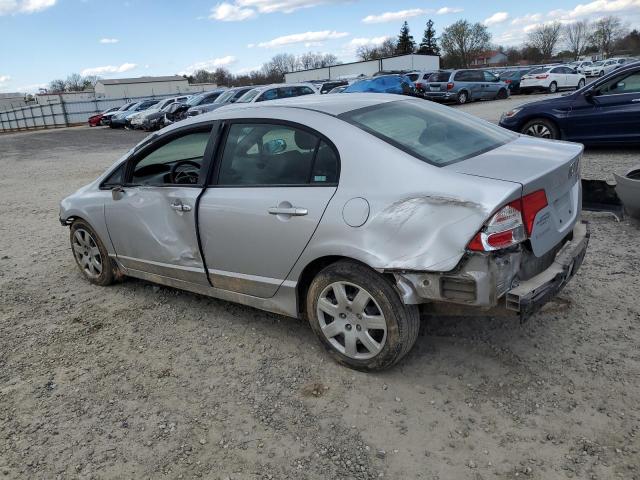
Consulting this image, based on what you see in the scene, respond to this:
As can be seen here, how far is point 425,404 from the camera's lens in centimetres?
289

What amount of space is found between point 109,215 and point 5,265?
2.35 meters

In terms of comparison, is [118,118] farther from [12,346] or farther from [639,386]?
[639,386]

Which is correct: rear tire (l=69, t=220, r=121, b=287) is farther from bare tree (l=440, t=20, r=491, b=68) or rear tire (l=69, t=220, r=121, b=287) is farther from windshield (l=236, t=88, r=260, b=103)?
bare tree (l=440, t=20, r=491, b=68)

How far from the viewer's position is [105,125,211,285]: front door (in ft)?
12.5

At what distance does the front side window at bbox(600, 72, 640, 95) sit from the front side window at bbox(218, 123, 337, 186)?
7.63 meters

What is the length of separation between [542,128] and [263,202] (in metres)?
7.62

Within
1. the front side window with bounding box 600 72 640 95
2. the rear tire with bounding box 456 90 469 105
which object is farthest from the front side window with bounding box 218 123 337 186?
the rear tire with bounding box 456 90 469 105

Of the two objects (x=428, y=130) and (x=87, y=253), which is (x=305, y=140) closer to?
(x=428, y=130)

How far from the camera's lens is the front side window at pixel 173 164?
4055mm

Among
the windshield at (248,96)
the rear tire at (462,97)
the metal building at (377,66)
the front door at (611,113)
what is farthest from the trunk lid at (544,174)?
the metal building at (377,66)

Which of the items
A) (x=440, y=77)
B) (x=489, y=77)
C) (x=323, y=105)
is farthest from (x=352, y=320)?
(x=489, y=77)

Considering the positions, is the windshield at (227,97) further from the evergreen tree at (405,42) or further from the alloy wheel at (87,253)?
the evergreen tree at (405,42)

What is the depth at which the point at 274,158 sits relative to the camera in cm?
343

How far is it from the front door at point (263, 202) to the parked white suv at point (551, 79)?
1177 inches
